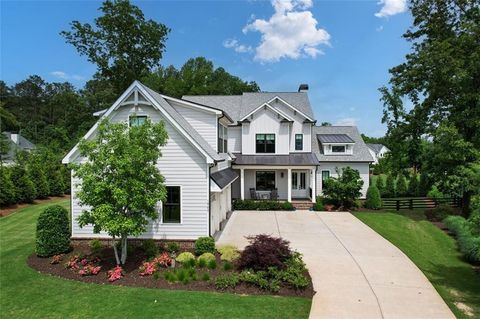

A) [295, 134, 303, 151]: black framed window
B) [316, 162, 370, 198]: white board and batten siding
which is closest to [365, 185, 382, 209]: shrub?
[316, 162, 370, 198]: white board and batten siding

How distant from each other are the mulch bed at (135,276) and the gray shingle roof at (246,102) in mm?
17869

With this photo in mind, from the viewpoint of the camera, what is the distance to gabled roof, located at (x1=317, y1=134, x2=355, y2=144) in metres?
28.6

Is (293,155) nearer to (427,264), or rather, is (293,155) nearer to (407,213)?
(407,213)

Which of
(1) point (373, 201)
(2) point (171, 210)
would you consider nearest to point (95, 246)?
(2) point (171, 210)

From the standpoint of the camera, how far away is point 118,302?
8352 mm

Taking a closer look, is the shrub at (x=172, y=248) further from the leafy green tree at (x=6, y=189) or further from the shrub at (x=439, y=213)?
the shrub at (x=439, y=213)

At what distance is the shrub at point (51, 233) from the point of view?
464 inches

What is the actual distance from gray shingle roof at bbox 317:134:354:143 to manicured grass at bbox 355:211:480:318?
8.92 meters

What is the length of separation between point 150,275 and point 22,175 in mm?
18380

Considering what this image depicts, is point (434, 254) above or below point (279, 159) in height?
below

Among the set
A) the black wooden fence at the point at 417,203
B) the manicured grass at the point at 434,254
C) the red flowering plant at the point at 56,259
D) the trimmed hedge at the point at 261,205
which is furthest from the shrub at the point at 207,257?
the black wooden fence at the point at 417,203

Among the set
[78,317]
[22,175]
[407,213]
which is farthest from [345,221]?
[22,175]

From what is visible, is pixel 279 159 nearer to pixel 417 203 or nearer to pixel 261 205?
pixel 261 205

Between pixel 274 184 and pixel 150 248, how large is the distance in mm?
15605
